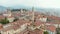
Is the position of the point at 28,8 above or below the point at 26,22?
above

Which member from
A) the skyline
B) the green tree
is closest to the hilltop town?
the green tree

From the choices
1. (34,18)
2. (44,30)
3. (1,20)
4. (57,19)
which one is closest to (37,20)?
(34,18)

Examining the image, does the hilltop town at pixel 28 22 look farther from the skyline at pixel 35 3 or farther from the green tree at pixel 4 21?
the skyline at pixel 35 3

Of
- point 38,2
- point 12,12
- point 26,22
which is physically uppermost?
point 38,2

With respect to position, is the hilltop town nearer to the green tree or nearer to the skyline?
the green tree

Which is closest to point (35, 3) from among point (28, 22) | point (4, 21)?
point (28, 22)

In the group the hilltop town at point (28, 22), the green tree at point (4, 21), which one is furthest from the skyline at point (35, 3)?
the green tree at point (4, 21)

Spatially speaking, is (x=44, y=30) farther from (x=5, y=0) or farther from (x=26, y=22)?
(x=5, y=0)
